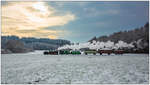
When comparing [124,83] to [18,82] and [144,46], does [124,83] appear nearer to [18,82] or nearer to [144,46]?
[18,82]

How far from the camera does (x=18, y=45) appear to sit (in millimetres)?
174500

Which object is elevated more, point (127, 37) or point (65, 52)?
point (127, 37)

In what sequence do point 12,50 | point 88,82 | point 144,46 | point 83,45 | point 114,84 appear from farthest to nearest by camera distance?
point 12,50
point 144,46
point 83,45
point 88,82
point 114,84

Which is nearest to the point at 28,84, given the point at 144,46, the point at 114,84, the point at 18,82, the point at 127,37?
the point at 18,82

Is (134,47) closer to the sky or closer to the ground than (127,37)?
closer to the ground

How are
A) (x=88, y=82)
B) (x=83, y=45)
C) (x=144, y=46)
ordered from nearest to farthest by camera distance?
(x=88, y=82) < (x=83, y=45) < (x=144, y=46)

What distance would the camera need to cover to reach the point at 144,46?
283 ft

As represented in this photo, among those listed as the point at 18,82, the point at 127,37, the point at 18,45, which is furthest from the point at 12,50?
the point at 18,82

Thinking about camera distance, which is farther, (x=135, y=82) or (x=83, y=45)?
(x=83, y=45)

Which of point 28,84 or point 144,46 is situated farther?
point 144,46

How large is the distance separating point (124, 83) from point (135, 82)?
93 centimetres

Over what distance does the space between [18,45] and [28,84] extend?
17494cm

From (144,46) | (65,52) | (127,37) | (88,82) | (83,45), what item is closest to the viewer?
(88,82)

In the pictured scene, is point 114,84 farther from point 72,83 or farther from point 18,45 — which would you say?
point 18,45
